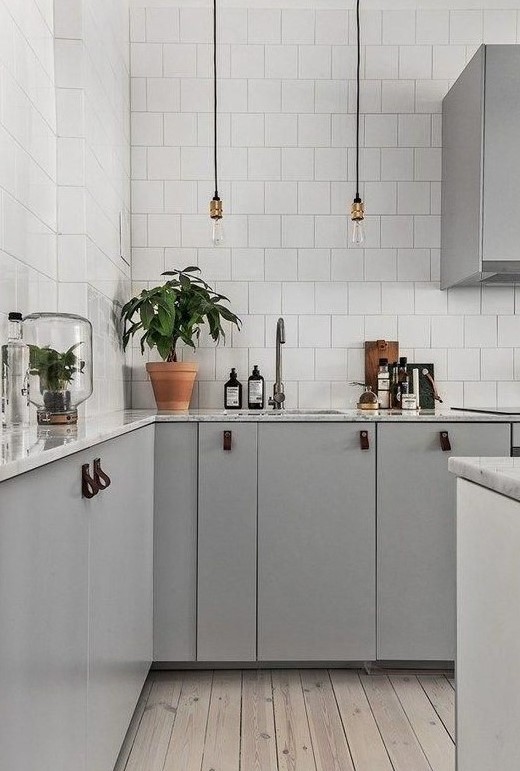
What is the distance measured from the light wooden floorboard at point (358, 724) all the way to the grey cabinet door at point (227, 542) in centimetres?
34

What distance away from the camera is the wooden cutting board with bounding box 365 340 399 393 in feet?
11.3

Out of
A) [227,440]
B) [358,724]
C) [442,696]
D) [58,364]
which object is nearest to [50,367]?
[58,364]

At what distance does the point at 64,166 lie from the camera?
2.53m

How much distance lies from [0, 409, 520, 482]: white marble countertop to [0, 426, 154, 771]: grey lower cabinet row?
0.10 feet

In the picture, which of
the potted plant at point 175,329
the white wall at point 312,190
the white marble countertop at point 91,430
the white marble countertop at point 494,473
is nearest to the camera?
the white marble countertop at point 494,473

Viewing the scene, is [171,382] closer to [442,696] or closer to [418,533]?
[418,533]

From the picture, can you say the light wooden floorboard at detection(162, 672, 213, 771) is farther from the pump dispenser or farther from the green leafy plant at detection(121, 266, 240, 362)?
the green leafy plant at detection(121, 266, 240, 362)

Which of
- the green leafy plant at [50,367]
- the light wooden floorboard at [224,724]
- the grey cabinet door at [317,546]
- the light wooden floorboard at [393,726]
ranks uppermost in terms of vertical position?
the green leafy plant at [50,367]

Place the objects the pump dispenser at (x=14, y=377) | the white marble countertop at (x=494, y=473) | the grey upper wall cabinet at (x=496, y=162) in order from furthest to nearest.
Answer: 1. the grey upper wall cabinet at (x=496, y=162)
2. the pump dispenser at (x=14, y=377)
3. the white marble countertop at (x=494, y=473)

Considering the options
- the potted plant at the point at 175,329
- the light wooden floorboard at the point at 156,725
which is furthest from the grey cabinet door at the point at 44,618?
the potted plant at the point at 175,329

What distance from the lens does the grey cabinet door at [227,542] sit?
2.76m

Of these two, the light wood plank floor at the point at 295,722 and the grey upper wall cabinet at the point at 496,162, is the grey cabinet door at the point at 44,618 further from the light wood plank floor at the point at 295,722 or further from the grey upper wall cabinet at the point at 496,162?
the grey upper wall cabinet at the point at 496,162

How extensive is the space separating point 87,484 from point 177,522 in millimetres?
1277

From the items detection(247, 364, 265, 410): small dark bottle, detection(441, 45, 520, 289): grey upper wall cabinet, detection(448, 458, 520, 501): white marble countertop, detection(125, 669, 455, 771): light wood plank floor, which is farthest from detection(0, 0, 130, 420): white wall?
detection(441, 45, 520, 289): grey upper wall cabinet
